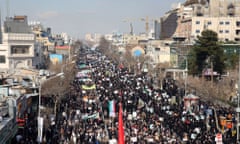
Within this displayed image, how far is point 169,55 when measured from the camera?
74.3m

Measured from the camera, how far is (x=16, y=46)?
57.7 meters

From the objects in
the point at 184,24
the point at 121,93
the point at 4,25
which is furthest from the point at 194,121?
the point at 184,24

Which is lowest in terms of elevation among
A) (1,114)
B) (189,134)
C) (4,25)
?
(189,134)

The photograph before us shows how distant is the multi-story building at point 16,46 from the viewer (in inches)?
2215

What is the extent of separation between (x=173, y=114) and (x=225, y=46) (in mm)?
28425

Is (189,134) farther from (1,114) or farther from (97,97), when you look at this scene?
(97,97)

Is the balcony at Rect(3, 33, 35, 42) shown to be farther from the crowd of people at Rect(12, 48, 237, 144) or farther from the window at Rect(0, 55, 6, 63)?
the crowd of people at Rect(12, 48, 237, 144)

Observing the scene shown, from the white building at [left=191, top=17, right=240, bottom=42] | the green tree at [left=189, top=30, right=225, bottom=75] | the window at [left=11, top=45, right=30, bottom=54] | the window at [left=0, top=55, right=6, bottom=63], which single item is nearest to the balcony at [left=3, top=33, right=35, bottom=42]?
the window at [left=11, top=45, right=30, bottom=54]

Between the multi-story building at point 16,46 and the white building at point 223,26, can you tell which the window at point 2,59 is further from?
the white building at point 223,26

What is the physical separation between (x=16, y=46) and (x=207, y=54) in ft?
82.3

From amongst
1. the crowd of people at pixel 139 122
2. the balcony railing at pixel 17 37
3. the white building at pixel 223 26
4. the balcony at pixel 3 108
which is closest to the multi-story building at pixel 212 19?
the white building at pixel 223 26

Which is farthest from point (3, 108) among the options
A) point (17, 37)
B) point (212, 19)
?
point (212, 19)

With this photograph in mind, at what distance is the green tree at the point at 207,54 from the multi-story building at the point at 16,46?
22407 mm

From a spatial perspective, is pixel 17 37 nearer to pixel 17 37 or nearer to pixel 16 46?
pixel 17 37
